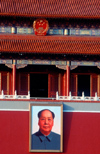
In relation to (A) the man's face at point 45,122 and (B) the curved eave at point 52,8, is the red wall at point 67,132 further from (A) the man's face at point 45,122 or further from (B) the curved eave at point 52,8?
(B) the curved eave at point 52,8

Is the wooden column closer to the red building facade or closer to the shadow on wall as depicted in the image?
the red building facade

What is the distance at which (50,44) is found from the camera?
21781 millimetres

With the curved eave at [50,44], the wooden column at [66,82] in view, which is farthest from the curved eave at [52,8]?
the wooden column at [66,82]

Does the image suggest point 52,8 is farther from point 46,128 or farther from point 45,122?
point 46,128

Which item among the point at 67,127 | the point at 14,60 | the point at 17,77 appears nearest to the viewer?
the point at 67,127

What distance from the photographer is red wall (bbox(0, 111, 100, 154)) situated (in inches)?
771

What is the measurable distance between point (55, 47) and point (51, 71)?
7.25 ft

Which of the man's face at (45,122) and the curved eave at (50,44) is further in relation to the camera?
the curved eave at (50,44)

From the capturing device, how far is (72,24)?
22.8m

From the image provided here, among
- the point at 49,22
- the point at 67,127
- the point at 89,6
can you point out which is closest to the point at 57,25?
the point at 49,22

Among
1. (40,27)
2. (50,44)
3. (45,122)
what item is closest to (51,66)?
(50,44)

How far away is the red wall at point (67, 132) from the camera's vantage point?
64.3 feet

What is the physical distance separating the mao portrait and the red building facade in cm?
29

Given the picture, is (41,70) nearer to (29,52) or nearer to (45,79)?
(45,79)
